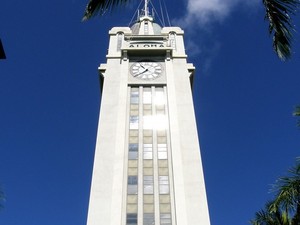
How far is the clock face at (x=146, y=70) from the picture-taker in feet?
131

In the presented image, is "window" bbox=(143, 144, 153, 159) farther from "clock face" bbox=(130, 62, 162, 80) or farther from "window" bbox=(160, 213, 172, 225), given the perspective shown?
"clock face" bbox=(130, 62, 162, 80)

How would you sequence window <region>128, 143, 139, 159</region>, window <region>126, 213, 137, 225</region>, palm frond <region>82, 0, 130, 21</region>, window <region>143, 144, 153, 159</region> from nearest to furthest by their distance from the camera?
palm frond <region>82, 0, 130, 21</region>, window <region>126, 213, 137, 225</region>, window <region>128, 143, 139, 159</region>, window <region>143, 144, 153, 159</region>

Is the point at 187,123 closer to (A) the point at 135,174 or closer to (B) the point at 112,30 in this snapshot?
(A) the point at 135,174

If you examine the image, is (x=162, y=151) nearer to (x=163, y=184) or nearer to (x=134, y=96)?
(x=163, y=184)

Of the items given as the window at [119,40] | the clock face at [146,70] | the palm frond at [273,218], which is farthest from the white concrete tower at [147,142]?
the palm frond at [273,218]

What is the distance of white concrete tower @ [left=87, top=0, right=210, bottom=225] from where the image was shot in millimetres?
27594

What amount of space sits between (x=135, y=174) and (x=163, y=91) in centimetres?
1084

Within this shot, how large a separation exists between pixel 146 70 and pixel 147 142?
10.3 meters

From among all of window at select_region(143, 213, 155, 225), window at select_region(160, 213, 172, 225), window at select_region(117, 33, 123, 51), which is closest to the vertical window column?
window at select_region(143, 213, 155, 225)

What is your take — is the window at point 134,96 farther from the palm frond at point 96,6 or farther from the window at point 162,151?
the palm frond at point 96,6

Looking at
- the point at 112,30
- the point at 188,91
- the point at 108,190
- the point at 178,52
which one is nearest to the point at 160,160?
the point at 108,190

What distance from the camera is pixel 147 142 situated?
109 ft

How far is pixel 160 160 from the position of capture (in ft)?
104

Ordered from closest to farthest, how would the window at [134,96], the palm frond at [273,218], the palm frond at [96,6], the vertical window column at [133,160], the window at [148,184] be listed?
the palm frond at [96,6]
the palm frond at [273,218]
the vertical window column at [133,160]
the window at [148,184]
the window at [134,96]
